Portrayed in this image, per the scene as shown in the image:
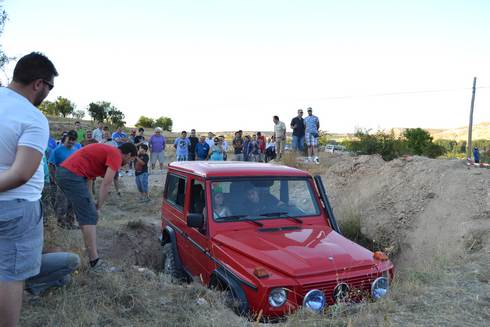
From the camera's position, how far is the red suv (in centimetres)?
368

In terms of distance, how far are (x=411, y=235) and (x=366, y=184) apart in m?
2.72

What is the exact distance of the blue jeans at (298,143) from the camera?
1580 centimetres

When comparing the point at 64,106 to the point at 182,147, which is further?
the point at 64,106

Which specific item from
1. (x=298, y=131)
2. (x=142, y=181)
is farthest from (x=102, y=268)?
(x=298, y=131)

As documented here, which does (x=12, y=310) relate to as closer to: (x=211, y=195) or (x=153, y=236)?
(x=211, y=195)

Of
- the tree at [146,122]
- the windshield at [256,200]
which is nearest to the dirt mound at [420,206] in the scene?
the windshield at [256,200]

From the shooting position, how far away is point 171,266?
5.67 meters

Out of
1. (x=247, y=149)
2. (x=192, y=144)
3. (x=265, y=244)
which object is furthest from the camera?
(x=247, y=149)

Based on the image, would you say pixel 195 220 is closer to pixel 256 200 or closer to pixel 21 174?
pixel 256 200

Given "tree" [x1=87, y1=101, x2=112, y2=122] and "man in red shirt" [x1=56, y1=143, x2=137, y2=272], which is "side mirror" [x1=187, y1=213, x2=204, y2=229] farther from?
"tree" [x1=87, y1=101, x2=112, y2=122]

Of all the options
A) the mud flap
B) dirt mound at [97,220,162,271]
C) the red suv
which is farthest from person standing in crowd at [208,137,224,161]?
the mud flap

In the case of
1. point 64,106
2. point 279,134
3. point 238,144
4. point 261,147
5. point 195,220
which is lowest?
point 195,220

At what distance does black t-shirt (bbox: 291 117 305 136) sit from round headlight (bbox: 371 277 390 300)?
37.1ft

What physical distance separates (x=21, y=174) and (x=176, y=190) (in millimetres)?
3780
